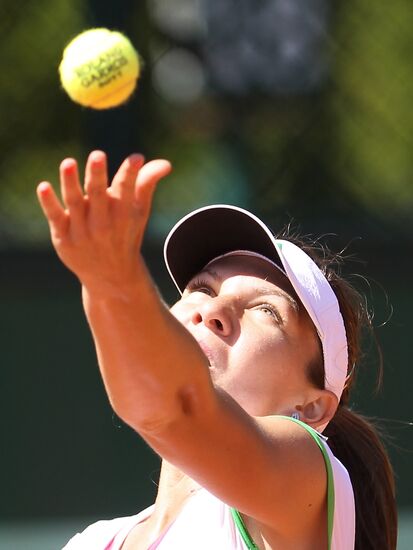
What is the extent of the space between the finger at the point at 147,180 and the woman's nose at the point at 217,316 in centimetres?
59

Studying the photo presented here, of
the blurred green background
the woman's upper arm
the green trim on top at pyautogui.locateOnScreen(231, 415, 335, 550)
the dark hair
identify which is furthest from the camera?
the blurred green background

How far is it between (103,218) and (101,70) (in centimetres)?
31

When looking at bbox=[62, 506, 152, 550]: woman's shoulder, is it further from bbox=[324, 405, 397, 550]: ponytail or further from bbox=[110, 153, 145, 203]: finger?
bbox=[110, 153, 145, 203]: finger

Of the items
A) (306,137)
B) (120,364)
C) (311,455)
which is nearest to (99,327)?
(120,364)

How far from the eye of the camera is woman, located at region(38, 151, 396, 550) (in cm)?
150

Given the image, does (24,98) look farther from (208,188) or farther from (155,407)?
(155,407)

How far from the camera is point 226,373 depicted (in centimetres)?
202

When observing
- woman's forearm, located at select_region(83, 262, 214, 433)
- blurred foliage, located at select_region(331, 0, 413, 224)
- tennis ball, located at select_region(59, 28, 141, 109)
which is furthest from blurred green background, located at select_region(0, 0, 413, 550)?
woman's forearm, located at select_region(83, 262, 214, 433)

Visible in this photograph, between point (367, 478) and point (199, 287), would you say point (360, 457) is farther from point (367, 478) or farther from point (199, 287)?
point (199, 287)

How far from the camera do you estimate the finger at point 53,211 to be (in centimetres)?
149

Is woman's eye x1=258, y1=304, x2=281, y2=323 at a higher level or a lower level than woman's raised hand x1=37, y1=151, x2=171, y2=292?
lower

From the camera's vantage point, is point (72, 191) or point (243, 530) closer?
point (72, 191)

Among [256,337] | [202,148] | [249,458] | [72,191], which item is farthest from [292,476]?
[202,148]

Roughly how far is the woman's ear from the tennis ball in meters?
0.65
